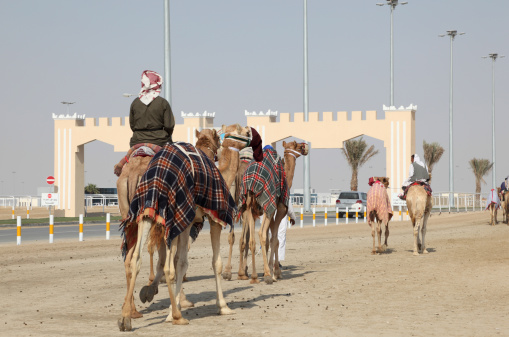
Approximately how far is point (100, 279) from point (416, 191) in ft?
29.8

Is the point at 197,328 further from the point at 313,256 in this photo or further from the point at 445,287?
the point at 313,256

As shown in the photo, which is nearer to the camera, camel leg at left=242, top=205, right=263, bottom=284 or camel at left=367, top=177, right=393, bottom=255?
camel leg at left=242, top=205, right=263, bottom=284

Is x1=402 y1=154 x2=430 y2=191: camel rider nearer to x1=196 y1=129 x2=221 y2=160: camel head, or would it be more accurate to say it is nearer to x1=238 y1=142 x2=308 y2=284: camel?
x1=238 y1=142 x2=308 y2=284: camel

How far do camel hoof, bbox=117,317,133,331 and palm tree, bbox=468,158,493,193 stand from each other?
284ft

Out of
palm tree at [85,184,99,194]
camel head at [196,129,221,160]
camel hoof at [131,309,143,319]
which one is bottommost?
camel hoof at [131,309,143,319]

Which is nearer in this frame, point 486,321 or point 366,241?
point 486,321

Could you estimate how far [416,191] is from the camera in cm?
2116

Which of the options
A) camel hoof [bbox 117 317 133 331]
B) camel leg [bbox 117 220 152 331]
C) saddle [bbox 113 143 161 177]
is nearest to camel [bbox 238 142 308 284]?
saddle [bbox 113 143 161 177]

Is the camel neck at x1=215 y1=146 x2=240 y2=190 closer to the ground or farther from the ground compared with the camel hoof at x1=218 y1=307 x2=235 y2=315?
farther from the ground

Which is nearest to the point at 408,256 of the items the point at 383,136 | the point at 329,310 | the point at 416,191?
the point at 416,191

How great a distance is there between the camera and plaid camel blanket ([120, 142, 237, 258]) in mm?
9336

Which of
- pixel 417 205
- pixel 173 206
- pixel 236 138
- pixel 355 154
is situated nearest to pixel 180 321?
pixel 173 206

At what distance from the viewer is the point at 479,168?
302ft

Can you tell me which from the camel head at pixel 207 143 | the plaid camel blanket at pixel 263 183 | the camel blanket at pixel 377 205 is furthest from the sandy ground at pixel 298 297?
the camel head at pixel 207 143
